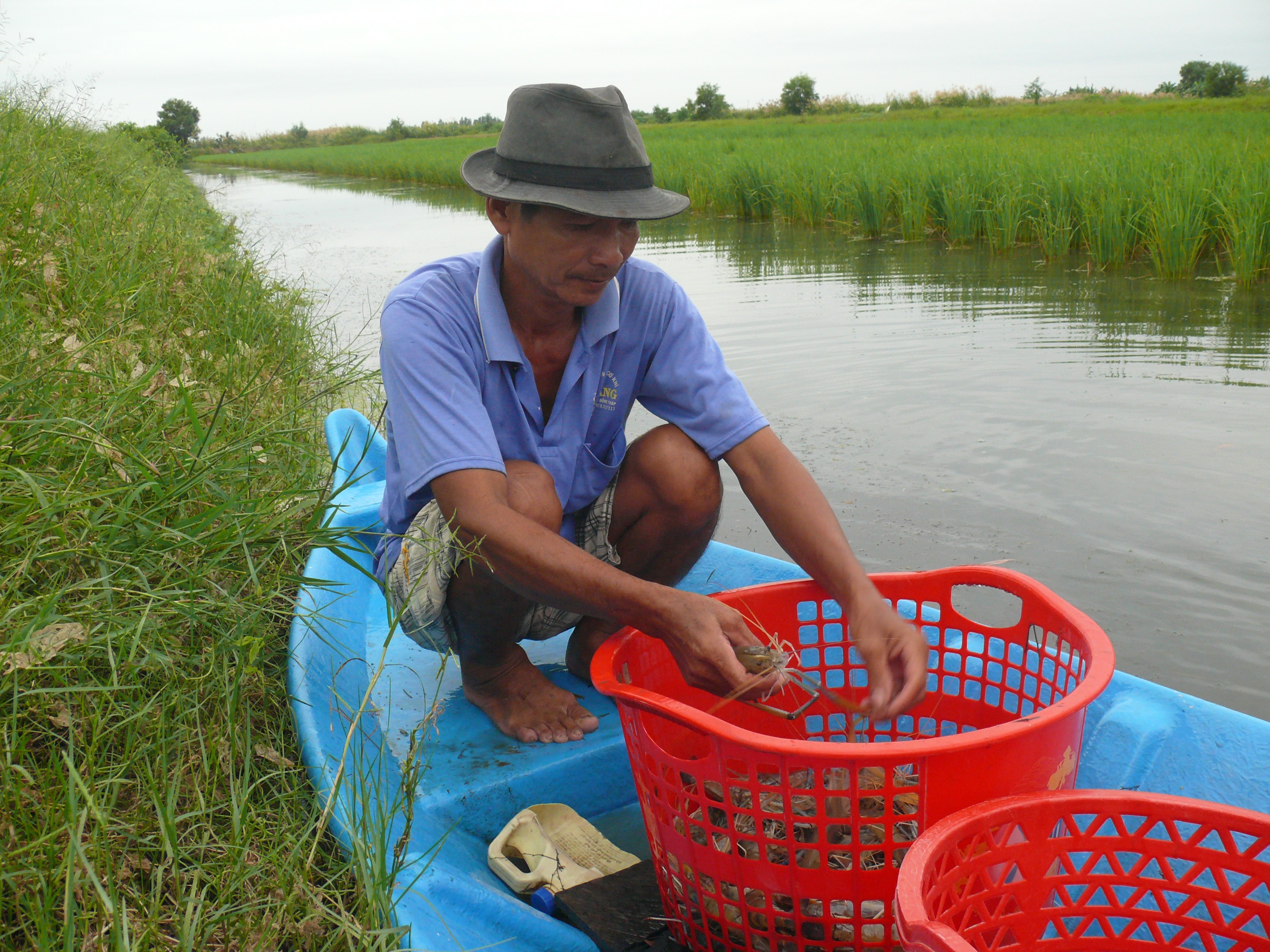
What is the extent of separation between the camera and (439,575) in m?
1.64

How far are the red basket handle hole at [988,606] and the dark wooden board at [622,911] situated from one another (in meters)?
1.25

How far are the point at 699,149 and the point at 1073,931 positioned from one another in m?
16.2

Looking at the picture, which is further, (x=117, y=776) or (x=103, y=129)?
(x=103, y=129)

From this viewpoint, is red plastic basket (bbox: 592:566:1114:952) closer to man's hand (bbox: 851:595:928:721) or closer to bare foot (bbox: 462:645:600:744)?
man's hand (bbox: 851:595:928:721)

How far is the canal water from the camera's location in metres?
2.47

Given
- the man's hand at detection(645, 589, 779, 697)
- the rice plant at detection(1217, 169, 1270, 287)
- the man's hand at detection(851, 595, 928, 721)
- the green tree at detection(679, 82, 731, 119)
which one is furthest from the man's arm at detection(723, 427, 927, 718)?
the green tree at detection(679, 82, 731, 119)

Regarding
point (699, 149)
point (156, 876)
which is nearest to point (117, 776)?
point (156, 876)

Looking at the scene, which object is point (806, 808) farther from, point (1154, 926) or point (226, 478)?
point (226, 478)

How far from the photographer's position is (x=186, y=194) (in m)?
8.08

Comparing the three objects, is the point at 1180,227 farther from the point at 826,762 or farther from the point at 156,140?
the point at 156,140

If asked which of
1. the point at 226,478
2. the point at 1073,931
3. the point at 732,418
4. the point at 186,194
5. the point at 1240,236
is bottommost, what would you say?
the point at 1073,931

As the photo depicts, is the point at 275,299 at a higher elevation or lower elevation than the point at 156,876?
higher

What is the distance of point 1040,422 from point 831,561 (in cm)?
246

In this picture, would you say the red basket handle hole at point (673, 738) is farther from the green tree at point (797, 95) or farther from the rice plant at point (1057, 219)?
the green tree at point (797, 95)
